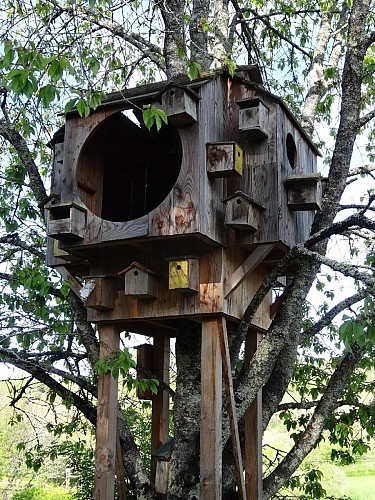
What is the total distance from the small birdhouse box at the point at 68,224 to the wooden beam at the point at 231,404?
0.94 metres

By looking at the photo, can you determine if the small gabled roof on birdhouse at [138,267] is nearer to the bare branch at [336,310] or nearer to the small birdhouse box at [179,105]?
the small birdhouse box at [179,105]

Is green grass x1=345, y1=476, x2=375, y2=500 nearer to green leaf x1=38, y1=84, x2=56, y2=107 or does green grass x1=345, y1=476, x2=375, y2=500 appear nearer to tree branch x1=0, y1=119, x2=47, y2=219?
tree branch x1=0, y1=119, x2=47, y2=219

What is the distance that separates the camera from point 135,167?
4.80 metres

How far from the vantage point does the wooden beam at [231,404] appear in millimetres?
3627

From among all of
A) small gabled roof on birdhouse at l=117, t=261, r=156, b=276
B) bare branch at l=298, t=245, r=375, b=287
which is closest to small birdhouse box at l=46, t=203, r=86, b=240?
small gabled roof on birdhouse at l=117, t=261, r=156, b=276

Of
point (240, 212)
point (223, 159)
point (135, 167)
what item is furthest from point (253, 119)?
point (135, 167)

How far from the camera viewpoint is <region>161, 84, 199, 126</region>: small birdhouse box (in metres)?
3.50

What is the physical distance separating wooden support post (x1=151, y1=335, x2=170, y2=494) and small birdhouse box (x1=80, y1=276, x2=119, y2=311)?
1.12m

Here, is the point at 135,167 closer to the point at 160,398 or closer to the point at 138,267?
the point at 138,267

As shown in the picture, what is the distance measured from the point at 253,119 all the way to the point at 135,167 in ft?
4.31

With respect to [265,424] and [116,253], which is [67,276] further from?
[265,424]

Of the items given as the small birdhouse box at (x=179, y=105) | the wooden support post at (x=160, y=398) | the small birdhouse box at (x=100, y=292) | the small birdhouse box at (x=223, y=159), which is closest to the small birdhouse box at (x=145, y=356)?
the wooden support post at (x=160, y=398)

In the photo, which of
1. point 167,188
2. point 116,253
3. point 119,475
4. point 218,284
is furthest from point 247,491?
point 167,188

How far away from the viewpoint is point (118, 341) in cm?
407
